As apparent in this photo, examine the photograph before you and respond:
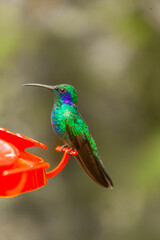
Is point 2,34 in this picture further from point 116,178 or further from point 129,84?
point 116,178

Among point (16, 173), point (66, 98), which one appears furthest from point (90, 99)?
point (16, 173)

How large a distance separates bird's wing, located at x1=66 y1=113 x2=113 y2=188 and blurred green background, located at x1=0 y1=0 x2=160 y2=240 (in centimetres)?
253

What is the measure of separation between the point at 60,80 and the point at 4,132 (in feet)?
9.59

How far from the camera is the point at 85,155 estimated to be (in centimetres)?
193

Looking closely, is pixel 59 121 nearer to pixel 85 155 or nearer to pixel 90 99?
pixel 85 155

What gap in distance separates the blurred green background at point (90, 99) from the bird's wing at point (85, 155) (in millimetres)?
2527

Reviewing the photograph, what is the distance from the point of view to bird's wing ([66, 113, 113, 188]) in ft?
6.08

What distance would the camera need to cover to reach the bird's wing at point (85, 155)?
73.0 inches

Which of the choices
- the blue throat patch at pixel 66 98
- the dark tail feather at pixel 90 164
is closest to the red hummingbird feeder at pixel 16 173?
the dark tail feather at pixel 90 164

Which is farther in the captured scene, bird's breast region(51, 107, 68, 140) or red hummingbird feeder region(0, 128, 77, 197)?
bird's breast region(51, 107, 68, 140)

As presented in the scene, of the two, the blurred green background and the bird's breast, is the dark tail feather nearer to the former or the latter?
the bird's breast

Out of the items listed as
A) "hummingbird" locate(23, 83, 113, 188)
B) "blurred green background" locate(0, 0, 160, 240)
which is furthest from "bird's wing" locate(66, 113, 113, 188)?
"blurred green background" locate(0, 0, 160, 240)

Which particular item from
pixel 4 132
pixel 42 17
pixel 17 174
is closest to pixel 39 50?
pixel 42 17

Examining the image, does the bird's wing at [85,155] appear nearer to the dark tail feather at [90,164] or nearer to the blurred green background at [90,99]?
the dark tail feather at [90,164]
